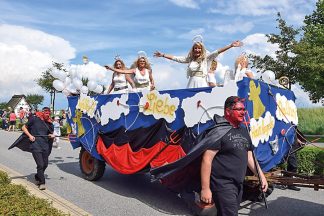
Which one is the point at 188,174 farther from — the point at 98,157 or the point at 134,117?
the point at 98,157

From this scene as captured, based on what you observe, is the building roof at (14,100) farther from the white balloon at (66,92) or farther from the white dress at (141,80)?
the white dress at (141,80)

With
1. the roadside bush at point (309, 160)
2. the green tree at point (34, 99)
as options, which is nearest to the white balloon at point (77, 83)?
the roadside bush at point (309, 160)

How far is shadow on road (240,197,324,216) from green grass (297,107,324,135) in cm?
1826

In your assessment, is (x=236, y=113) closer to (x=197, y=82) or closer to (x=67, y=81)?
(x=197, y=82)

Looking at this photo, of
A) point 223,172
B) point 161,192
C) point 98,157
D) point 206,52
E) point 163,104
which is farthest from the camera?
point 98,157

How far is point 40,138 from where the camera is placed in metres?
8.18

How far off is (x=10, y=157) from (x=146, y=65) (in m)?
7.21

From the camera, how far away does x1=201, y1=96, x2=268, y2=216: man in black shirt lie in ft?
12.0

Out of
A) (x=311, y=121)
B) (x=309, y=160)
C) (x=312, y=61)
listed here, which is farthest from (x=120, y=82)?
Result: (x=311, y=121)

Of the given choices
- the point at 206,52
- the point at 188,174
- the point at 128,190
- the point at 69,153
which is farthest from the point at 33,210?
the point at 69,153

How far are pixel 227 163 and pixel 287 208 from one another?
10.8 ft

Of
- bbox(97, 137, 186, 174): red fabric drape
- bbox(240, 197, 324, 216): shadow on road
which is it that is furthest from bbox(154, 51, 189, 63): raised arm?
bbox(240, 197, 324, 216): shadow on road

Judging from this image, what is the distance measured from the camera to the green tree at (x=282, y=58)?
26188mm

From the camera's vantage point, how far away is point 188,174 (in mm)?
4602
